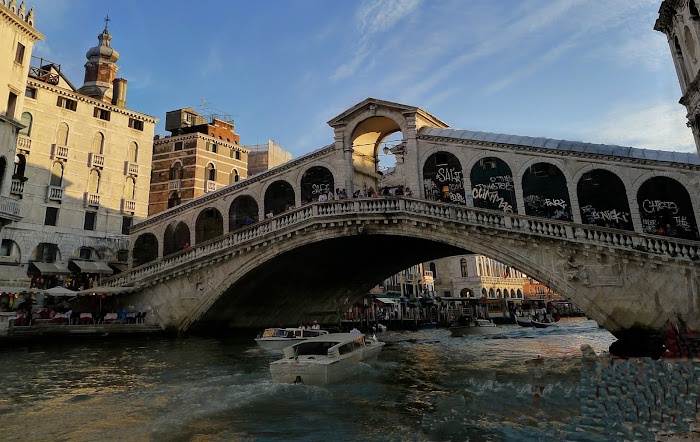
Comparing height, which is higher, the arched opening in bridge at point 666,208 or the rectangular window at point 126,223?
the rectangular window at point 126,223

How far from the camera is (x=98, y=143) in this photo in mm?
33562

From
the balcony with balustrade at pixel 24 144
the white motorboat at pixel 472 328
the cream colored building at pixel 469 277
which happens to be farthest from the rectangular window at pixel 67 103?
the cream colored building at pixel 469 277

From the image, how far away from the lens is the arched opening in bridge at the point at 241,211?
28891mm

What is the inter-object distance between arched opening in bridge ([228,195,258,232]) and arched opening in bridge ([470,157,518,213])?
14267 millimetres

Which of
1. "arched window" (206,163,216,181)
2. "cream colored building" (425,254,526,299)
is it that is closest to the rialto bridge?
"arched window" (206,163,216,181)

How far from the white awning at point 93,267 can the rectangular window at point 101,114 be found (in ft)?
37.5

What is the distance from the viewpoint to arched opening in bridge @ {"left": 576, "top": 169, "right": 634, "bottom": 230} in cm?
1995

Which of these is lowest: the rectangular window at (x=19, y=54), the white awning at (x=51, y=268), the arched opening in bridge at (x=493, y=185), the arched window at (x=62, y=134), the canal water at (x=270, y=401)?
the canal water at (x=270, y=401)

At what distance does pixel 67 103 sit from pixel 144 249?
1243cm

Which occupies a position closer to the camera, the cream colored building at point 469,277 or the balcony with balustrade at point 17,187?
the balcony with balustrade at point 17,187

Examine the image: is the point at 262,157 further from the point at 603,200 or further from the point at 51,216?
the point at 603,200

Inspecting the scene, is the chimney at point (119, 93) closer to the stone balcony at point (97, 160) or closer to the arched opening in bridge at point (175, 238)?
the stone balcony at point (97, 160)

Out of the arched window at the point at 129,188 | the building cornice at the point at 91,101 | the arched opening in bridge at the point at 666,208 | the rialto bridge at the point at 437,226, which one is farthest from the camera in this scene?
the arched window at the point at 129,188

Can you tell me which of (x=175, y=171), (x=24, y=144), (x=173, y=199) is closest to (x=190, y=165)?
(x=175, y=171)
